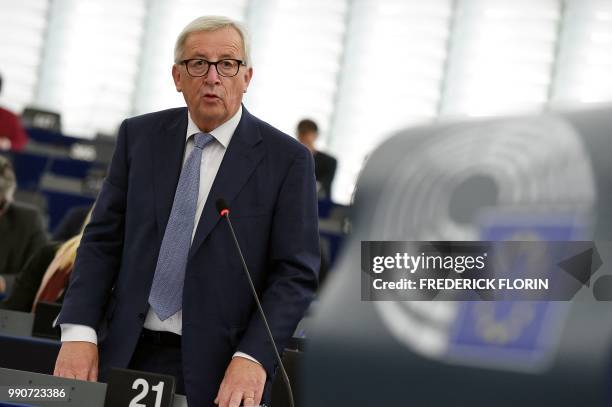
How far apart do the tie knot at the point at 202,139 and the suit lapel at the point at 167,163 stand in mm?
27

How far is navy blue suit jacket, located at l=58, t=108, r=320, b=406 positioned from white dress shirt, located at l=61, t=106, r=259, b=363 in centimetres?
1

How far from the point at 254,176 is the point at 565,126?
130cm

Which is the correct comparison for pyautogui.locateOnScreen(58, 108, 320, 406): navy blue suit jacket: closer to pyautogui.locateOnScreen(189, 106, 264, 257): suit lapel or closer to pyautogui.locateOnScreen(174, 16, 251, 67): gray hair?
pyautogui.locateOnScreen(189, 106, 264, 257): suit lapel

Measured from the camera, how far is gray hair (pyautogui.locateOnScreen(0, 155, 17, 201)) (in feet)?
14.8

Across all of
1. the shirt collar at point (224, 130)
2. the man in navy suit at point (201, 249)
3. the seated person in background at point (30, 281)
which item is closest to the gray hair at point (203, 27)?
the man in navy suit at point (201, 249)

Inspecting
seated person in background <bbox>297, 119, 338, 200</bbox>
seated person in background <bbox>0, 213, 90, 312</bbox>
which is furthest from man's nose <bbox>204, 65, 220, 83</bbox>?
seated person in background <bbox>297, 119, 338, 200</bbox>

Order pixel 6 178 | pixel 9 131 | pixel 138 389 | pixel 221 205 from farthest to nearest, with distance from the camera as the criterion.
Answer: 1. pixel 9 131
2. pixel 6 178
3. pixel 221 205
4. pixel 138 389

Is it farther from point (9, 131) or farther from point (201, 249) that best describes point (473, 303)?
point (9, 131)

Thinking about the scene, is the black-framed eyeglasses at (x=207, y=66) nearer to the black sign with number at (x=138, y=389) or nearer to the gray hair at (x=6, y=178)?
the black sign with number at (x=138, y=389)

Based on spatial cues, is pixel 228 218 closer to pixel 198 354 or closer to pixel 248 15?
pixel 198 354

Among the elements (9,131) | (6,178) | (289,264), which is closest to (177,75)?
(289,264)

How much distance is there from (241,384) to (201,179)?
1.27 ft

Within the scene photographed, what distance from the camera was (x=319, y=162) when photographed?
875 centimetres

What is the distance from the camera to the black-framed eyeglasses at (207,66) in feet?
5.55
